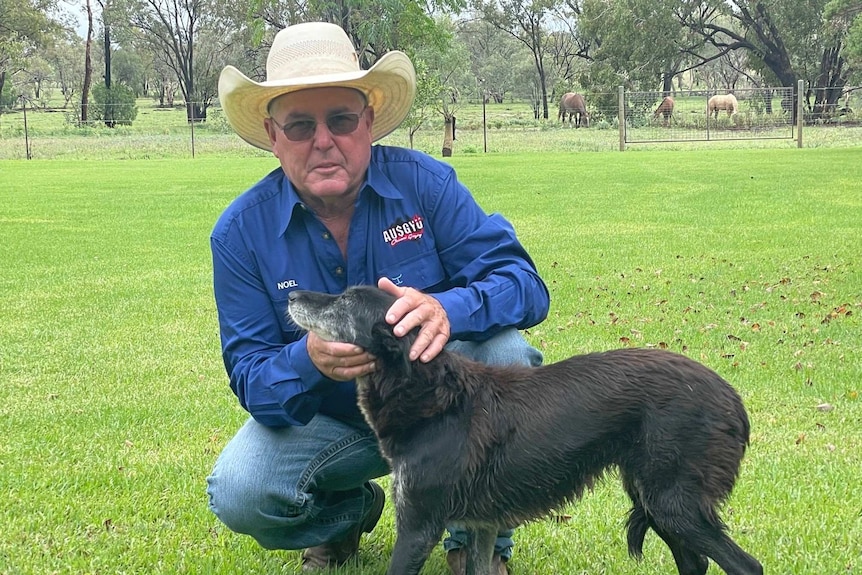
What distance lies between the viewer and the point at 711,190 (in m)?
17.5

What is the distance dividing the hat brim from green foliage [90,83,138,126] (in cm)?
5223

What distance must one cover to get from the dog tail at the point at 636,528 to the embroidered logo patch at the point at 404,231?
50.5 inches

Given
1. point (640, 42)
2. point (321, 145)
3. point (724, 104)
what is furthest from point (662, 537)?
point (640, 42)

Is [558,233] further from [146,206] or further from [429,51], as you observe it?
[429,51]

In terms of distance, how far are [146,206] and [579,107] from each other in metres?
35.6

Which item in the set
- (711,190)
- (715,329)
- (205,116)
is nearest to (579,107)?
(205,116)

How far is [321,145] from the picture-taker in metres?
3.25

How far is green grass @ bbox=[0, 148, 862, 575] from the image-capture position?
3822 millimetres

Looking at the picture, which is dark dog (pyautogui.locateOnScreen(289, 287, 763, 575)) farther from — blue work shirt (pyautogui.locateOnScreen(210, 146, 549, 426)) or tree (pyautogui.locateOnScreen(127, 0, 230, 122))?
tree (pyautogui.locateOnScreen(127, 0, 230, 122))

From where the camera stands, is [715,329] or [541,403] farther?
[715,329]

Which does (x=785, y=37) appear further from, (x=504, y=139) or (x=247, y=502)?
(x=247, y=502)

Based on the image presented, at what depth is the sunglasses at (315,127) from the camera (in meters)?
3.28

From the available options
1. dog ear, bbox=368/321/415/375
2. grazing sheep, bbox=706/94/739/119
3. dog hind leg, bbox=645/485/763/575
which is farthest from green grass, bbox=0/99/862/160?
dog hind leg, bbox=645/485/763/575

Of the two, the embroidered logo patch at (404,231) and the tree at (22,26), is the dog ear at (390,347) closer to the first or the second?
the embroidered logo patch at (404,231)
